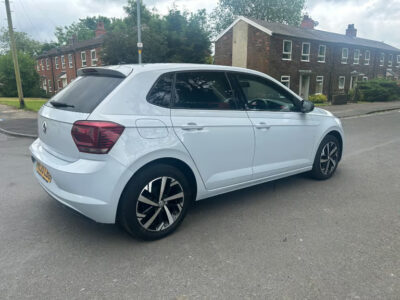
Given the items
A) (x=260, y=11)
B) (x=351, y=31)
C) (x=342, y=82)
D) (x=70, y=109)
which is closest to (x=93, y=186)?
(x=70, y=109)

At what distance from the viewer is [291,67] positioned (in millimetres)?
26406

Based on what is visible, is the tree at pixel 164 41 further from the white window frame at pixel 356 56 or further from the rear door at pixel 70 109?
the rear door at pixel 70 109

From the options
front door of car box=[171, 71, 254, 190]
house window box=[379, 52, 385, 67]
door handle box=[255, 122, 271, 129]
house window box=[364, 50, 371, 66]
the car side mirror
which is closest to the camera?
front door of car box=[171, 71, 254, 190]

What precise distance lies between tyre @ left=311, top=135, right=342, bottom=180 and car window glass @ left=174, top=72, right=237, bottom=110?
189 cm

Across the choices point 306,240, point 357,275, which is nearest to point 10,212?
point 306,240

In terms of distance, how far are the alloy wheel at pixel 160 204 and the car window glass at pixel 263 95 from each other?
1.42m

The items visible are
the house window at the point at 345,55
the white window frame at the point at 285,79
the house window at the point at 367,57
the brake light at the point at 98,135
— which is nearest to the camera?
the brake light at the point at 98,135

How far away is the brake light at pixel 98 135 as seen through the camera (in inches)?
105

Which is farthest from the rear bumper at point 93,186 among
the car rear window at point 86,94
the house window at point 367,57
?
the house window at point 367,57

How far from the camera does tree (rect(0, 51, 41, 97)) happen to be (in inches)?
1500

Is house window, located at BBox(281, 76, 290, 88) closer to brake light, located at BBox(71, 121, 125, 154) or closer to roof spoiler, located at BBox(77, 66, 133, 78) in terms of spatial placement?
roof spoiler, located at BBox(77, 66, 133, 78)

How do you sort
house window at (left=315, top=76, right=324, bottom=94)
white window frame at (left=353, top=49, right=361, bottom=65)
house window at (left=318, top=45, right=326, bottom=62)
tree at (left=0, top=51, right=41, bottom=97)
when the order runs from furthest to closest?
1. tree at (left=0, top=51, right=41, bottom=97)
2. white window frame at (left=353, top=49, right=361, bottom=65)
3. house window at (left=315, top=76, right=324, bottom=94)
4. house window at (left=318, top=45, right=326, bottom=62)

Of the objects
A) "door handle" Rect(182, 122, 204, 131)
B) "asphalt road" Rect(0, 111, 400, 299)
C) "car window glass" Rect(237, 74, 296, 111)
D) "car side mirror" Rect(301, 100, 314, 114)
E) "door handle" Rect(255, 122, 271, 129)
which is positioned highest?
"car window glass" Rect(237, 74, 296, 111)

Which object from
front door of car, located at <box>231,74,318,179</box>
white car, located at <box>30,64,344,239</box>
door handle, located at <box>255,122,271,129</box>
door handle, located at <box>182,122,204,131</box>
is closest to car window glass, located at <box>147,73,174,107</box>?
white car, located at <box>30,64,344,239</box>
